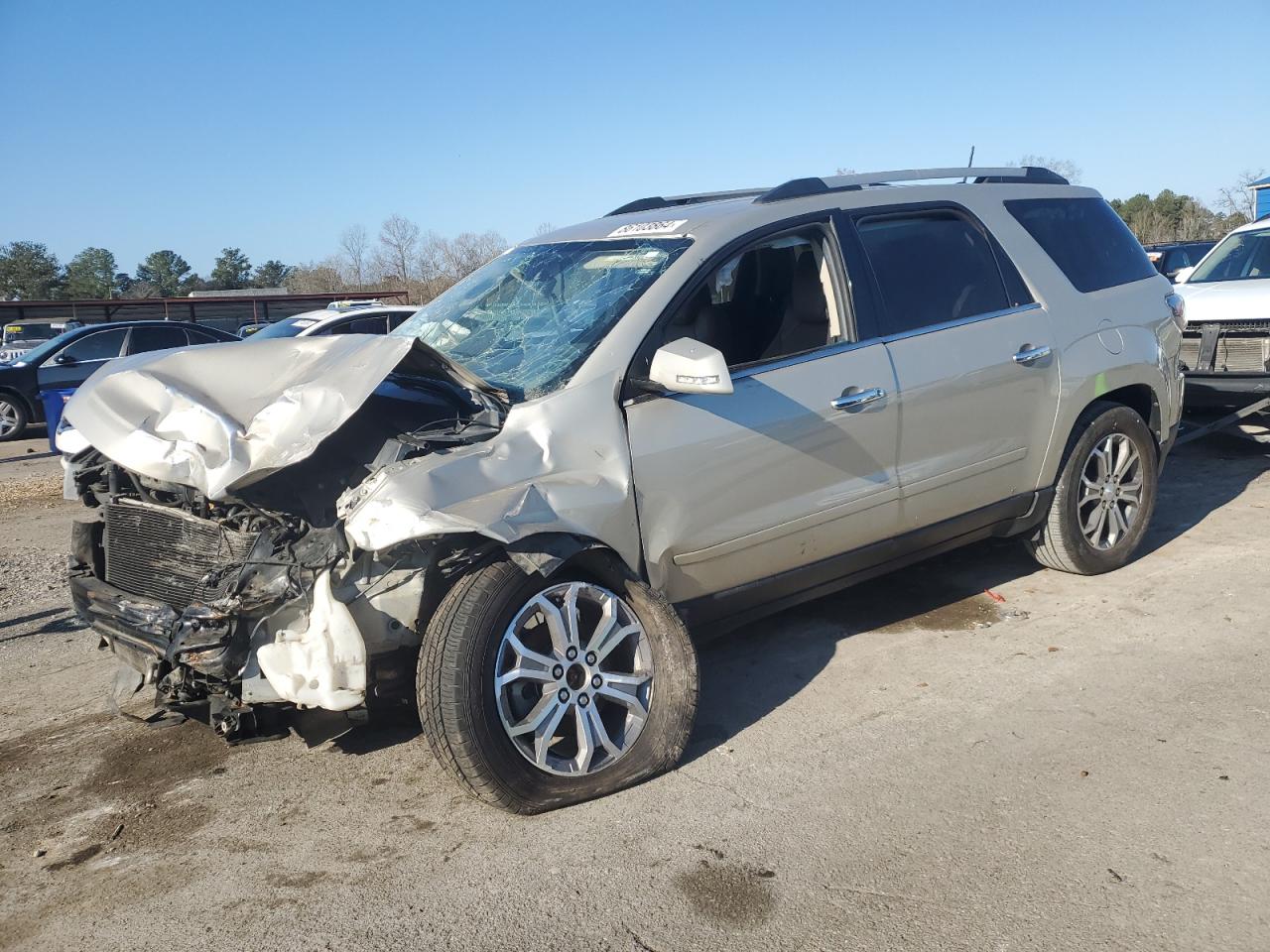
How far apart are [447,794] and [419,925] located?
74cm

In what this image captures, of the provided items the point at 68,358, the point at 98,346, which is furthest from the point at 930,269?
the point at 68,358

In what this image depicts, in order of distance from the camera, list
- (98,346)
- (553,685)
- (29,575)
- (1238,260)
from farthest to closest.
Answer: (98,346)
(1238,260)
(29,575)
(553,685)

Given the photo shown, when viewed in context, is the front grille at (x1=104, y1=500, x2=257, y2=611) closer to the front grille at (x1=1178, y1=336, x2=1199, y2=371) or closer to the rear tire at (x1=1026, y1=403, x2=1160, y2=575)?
the rear tire at (x1=1026, y1=403, x2=1160, y2=575)

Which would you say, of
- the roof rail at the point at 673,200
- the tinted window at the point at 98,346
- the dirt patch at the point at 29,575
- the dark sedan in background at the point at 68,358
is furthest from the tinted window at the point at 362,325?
the roof rail at the point at 673,200

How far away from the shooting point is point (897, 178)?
4980mm

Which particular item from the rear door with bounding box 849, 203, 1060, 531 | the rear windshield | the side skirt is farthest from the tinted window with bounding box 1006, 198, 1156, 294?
the rear windshield

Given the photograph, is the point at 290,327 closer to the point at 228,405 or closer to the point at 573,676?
the point at 228,405

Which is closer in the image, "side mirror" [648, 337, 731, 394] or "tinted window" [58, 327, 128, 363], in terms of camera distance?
"side mirror" [648, 337, 731, 394]

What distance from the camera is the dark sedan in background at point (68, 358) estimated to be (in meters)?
14.3

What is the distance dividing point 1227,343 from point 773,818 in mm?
6075

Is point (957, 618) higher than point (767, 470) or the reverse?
the reverse

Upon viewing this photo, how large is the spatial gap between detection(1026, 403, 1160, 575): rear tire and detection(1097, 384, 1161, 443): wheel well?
75 millimetres

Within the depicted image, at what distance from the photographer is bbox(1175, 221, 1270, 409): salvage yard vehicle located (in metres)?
7.26

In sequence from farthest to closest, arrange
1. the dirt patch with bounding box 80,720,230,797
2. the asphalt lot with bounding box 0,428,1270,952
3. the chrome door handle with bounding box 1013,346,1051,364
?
1. the chrome door handle with bounding box 1013,346,1051,364
2. the dirt patch with bounding box 80,720,230,797
3. the asphalt lot with bounding box 0,428,1270,952
